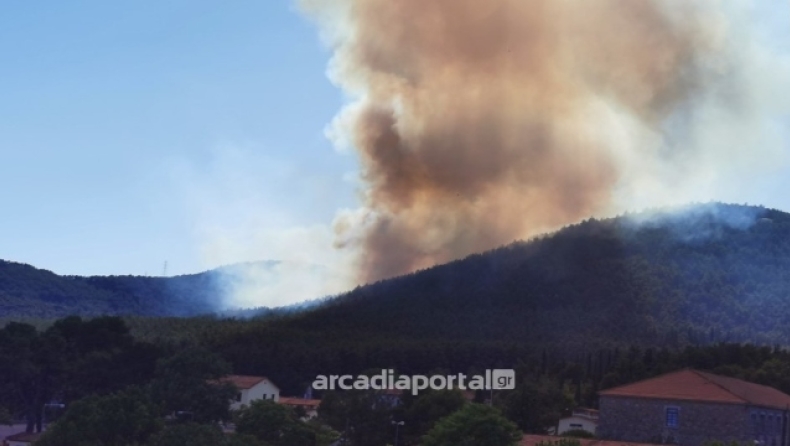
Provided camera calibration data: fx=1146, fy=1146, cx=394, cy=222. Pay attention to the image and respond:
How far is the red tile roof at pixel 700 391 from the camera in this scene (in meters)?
63.2

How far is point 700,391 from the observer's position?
64438 mm

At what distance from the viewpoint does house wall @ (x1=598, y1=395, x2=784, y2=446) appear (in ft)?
204

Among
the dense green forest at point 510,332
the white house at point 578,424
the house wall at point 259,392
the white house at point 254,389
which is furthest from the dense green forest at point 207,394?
the house wall at point 259,392

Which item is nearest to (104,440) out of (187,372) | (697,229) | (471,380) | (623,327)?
(187,372)

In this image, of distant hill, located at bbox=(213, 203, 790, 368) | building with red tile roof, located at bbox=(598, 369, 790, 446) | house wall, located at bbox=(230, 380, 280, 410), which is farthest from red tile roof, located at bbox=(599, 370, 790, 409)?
distant hill, located at bbox=(213, 203, 790, 368)

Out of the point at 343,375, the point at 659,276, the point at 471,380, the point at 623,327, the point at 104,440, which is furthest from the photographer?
the point at 659,276

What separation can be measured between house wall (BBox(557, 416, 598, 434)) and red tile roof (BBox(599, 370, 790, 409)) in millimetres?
6909

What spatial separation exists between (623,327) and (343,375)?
4460 cm

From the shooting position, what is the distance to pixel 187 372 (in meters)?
71.2

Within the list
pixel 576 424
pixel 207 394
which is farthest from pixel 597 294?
pixel 207 394

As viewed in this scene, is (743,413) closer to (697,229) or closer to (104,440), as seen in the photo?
(104,440)

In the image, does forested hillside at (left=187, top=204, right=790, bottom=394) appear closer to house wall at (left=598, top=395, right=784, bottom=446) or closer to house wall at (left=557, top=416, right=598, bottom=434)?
house wall at (left=557, top=416, right=598, bottom=434)

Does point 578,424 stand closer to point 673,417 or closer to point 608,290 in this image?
point 673,417

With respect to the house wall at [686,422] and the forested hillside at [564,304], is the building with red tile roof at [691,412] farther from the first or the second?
the forested hillside at [564,304]
